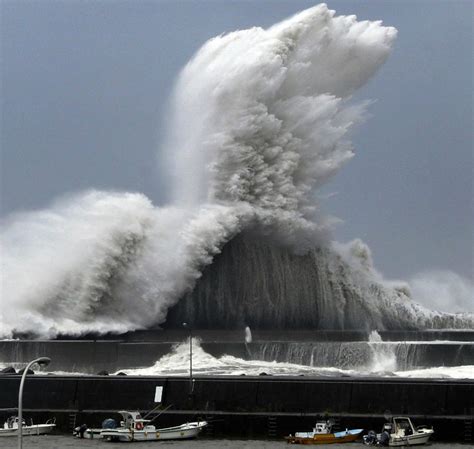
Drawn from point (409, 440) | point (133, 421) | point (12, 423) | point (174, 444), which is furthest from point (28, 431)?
point (409, 440)

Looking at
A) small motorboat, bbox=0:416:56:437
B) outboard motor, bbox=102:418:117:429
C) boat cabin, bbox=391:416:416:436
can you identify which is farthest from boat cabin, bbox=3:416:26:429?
boat cabin, bbox=391:416:416:436

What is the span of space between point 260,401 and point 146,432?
9.04 ft

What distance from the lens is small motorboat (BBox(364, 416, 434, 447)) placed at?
81.3 ft

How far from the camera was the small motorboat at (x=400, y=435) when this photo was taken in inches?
976

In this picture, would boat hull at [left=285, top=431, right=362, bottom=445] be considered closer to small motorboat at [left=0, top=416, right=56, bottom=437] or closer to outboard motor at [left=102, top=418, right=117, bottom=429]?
outboard motor at [left=102, top=418, right=117, bottom=429]

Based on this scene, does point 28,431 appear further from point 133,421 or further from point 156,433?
point 156,433

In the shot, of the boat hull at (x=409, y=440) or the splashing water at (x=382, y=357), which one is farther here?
the splashing water at (x=382, y=357)

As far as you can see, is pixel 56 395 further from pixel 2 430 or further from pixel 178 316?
pixel 178 316

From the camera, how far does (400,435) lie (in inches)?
980

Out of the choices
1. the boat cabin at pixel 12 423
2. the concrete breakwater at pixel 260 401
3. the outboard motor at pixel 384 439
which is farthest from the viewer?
the boat cabin at pixel 12 423

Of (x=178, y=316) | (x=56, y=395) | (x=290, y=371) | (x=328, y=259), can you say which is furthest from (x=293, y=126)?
(x=56, y=395)

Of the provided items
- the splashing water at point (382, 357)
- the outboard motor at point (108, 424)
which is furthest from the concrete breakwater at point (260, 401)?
the splashing water at point (382, 357)

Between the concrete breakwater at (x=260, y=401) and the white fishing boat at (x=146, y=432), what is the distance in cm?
62

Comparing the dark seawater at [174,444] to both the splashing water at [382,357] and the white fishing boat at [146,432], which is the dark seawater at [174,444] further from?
the splashing water at [382,357]
